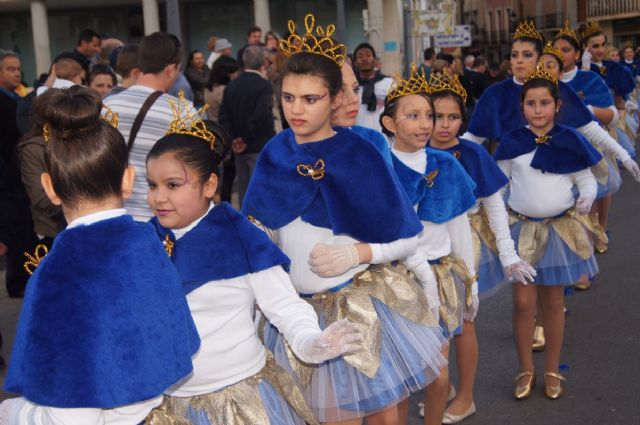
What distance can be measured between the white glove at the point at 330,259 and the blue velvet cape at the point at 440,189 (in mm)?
1095

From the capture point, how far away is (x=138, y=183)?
5570mm

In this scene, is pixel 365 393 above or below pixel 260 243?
below

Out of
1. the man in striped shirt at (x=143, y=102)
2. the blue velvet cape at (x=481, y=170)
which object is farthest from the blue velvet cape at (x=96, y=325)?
the blue velvet cape at (x=481, y=170)

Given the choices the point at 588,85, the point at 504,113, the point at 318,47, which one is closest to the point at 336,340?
the point at 318,47

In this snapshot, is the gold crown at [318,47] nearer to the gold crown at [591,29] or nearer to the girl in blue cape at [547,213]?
→ the girl in blue cape at [547,213]

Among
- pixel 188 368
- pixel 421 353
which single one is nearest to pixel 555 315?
pixel 421 353

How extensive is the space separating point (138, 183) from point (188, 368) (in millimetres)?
2839

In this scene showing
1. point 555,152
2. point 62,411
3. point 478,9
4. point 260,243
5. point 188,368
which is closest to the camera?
A: point 62,411

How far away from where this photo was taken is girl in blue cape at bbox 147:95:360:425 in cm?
340

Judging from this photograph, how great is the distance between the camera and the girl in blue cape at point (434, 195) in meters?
4.88

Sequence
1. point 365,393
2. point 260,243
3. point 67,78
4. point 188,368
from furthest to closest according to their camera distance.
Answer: point 67,78, point 365,393, point 260,243, point 188,368

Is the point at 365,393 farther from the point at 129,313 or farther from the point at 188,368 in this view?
the point at 129,313

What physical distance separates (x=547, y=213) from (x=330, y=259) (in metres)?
2.61

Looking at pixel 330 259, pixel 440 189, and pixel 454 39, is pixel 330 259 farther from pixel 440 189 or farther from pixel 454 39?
pixel 454 39
